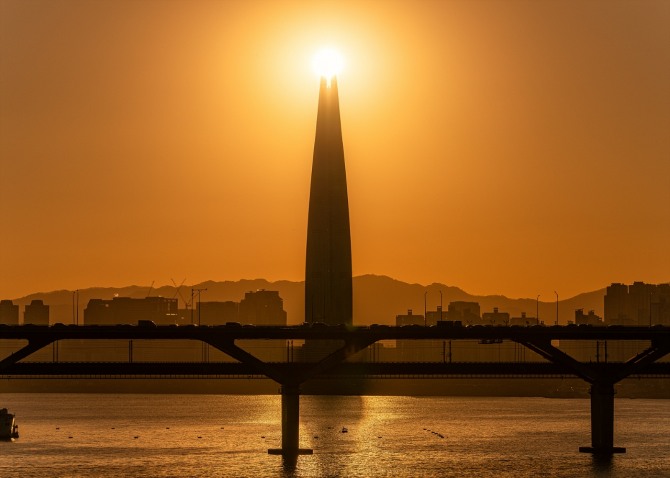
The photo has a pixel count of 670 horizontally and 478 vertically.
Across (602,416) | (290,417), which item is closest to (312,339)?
(290,417)

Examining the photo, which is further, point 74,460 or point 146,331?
point 74,460

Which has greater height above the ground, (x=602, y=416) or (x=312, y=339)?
(x=312, y=339)

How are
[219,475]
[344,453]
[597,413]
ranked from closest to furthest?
[219,475] < [597,413] < [344,453]

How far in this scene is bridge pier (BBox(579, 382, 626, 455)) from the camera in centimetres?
17025

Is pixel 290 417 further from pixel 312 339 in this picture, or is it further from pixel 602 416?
pixel 602 416

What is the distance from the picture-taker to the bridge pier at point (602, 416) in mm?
170250

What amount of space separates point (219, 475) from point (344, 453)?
38.5 m

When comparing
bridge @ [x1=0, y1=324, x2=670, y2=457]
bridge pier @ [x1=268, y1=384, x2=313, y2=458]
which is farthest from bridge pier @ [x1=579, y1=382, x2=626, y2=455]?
bridge pier @ [x1=268, y1=384, x2=313, y2=458]

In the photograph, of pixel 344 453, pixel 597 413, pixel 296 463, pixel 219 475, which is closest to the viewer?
pixel 219 475

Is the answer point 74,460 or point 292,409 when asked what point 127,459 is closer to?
point 74,460

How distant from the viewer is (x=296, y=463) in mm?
161000

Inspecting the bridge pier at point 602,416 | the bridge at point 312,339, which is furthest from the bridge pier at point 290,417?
the bridge pier at point 602,416

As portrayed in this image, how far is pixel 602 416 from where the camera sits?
171m

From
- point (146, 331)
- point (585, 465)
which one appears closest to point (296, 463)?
point (146, 331)
